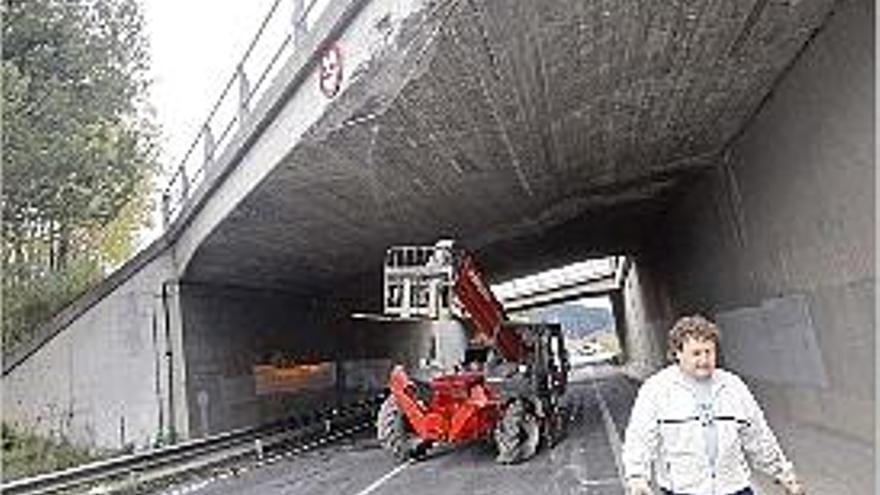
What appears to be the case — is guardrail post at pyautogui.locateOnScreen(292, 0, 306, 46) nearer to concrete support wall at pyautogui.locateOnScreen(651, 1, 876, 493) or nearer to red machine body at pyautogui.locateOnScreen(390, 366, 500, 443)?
concrete support wall at pyautogui.locateOnScreen(651, 1, 876, 493)

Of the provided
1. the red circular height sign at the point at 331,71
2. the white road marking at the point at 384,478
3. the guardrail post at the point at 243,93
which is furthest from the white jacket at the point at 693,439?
the guardrail post at the point at 243,93

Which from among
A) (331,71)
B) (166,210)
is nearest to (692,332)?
(331,71)

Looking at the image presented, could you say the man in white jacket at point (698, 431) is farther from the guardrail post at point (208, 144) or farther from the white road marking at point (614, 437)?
the guardrail post at point (208, 144)

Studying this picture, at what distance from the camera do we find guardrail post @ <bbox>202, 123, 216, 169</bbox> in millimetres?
19859

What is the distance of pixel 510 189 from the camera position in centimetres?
2094

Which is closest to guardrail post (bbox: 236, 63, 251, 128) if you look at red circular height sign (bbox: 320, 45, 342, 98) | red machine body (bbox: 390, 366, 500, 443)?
red circular height sign (bbox: 320, 45, 342, 98)

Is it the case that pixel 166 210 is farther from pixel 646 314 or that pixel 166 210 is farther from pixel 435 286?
pixel 646 314

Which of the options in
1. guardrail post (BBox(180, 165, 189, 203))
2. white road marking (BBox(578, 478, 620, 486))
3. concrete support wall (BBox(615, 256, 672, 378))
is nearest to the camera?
white road marking (BBox(578, 478, 620, 486))

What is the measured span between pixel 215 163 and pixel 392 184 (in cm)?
312

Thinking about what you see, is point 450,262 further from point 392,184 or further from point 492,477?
point 492,477

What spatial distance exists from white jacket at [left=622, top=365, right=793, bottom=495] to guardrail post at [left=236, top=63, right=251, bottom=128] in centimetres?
1310

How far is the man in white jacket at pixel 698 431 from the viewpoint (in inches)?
203

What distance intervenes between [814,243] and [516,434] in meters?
6.31

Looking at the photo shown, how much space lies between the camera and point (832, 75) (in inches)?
443
